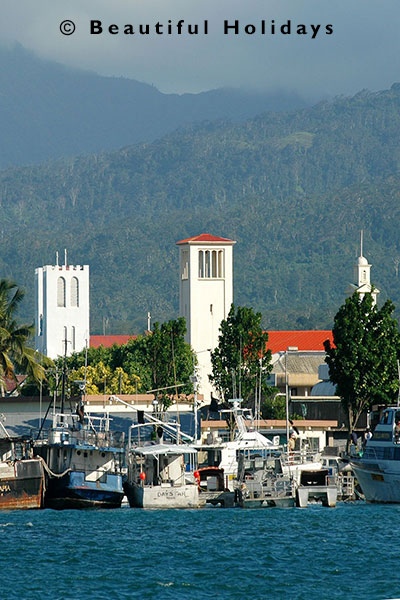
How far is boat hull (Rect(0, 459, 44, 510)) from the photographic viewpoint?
238ft

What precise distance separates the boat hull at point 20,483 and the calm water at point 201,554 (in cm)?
107

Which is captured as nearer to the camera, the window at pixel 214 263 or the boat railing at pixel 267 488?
the boat railing at pixel 267 488

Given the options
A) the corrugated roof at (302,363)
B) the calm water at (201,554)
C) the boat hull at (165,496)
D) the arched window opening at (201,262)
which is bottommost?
the calm water at (201,554)

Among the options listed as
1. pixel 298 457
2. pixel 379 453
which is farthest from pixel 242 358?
pixel 379 453

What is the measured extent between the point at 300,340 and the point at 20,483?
118312 mm

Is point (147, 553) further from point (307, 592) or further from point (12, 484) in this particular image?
point (12, 484)

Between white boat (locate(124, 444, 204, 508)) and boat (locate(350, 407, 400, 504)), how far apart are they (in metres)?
10.1

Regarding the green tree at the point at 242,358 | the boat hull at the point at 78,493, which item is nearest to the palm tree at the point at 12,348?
the green tree at the point at 242,358

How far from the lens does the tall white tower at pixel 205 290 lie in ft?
576

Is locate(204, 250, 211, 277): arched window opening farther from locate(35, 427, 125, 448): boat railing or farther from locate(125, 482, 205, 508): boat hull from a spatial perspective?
locate(125, 482, 205, 508): boat hull

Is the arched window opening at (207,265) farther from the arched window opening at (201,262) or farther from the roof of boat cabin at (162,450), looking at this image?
the roof of boat cabin at (162,450)

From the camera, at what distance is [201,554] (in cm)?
5756

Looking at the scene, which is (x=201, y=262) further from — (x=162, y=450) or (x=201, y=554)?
(x=201, y=554)

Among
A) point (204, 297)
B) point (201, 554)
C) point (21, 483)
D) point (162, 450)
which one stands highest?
point (204, 297)
